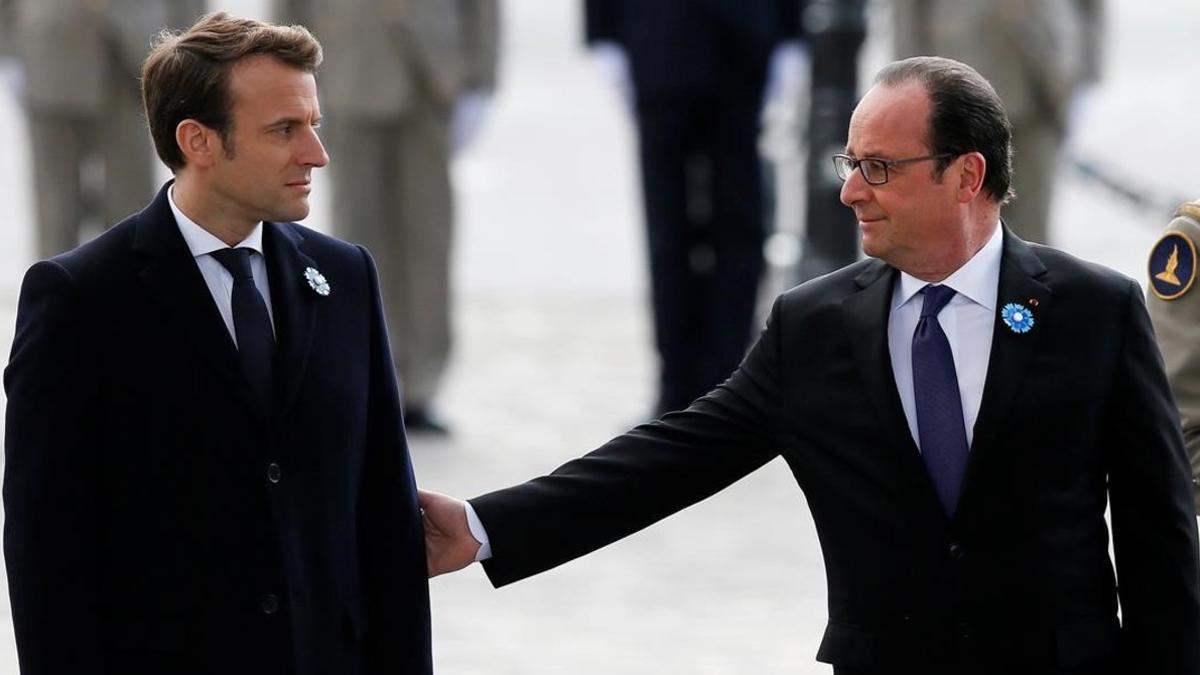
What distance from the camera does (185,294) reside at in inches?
159

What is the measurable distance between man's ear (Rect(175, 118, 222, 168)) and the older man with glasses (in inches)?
37.7

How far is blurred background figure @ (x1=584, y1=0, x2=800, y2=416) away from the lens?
8992mm

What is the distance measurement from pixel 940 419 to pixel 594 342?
7259 millimetres

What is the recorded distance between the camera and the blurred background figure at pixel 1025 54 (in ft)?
29.8

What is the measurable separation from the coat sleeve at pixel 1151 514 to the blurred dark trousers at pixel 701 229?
16.1ft

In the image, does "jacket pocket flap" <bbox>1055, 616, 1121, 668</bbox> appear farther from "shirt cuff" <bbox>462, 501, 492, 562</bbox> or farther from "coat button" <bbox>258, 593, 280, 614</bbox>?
"coat button" <bbox>258, 593, 280, 614</bbox>

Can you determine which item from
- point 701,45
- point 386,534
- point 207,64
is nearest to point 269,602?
point 386,534

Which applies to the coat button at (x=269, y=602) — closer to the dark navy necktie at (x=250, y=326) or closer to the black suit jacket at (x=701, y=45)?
the dark navy necktie at (x=250, y=326)

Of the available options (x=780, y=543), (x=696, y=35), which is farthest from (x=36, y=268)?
(x=696, y=35)

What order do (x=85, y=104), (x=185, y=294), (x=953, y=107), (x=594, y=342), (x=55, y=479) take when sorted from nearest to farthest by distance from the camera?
1. (x=55, y=479)
2. (x=185, y=294)
3. (x=953, y=107)
4. (x=85, y=104)
5. (x=594, y=342)

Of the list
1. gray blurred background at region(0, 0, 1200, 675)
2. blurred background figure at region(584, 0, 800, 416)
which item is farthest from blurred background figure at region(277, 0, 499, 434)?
blurred background figure at region(584, 0, 800, 416)

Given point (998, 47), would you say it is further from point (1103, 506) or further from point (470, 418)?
point (1103, 506)

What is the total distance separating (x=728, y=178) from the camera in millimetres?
9047

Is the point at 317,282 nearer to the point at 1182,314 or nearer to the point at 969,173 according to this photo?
the point at 969,173
